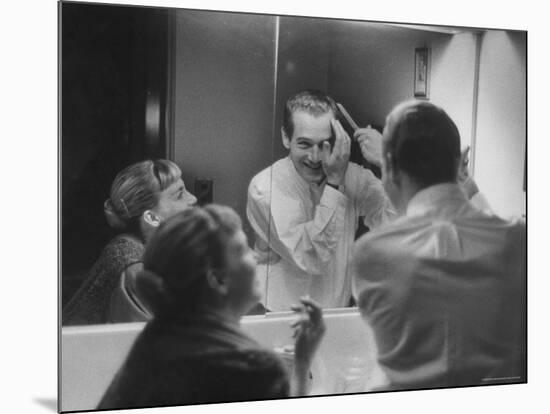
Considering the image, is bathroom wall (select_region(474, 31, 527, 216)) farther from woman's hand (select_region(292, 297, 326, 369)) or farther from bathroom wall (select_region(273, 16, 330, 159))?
woman's hand (select_region(292, 297, 326, 369))

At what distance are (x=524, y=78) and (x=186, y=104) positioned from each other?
1973 mm

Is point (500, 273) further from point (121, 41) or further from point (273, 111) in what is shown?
point (121, 41)

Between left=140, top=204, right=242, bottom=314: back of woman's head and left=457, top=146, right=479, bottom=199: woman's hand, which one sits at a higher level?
left=457, top=146, right=479, bottom=199: woman's hand

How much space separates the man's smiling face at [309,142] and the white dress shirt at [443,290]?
18.1 inches

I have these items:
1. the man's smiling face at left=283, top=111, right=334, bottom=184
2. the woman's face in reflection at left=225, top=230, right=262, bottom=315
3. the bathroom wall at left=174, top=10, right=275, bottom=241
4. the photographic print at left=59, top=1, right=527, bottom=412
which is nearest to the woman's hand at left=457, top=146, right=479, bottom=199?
the photographic print at left=59, top=1, right=527, bottom=412

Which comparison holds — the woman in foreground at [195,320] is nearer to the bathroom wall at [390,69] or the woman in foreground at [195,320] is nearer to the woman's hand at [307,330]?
the woman's hand at [307,330]

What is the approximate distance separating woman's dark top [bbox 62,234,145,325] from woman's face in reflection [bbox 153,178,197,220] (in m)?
0.19

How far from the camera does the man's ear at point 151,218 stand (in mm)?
4559

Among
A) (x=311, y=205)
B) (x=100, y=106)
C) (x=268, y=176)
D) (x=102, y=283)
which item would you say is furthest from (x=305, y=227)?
(x=100, y=106)

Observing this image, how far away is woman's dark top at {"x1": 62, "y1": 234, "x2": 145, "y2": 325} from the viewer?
4.49 m

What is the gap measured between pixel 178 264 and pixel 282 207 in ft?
2.03

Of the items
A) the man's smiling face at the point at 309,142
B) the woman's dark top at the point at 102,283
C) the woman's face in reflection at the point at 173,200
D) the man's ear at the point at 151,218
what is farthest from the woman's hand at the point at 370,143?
the woman's dark top at the point at 102,283

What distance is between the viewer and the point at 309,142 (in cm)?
479

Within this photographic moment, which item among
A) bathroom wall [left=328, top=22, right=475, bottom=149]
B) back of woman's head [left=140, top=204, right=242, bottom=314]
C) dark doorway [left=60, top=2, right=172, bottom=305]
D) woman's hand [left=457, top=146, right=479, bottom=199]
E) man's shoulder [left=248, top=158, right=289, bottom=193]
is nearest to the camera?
dark doorway [left=60, top=2, right=172, bottom=305]
